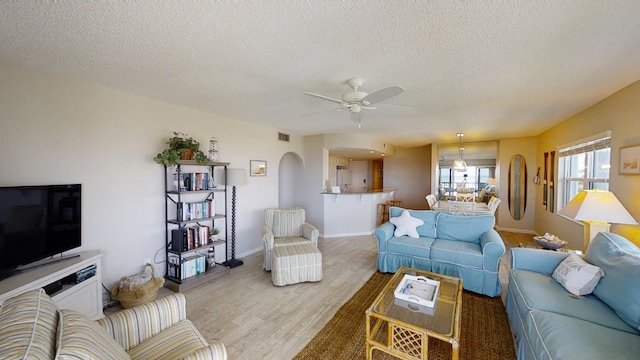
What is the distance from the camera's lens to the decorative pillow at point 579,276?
1845mm

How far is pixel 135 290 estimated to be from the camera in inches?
100

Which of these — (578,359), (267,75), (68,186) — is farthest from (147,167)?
(578,359)

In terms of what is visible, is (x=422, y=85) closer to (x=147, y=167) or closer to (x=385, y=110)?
→ (x=385, y=110)

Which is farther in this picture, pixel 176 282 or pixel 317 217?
pixel 317 217

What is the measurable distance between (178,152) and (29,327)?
8.44ft

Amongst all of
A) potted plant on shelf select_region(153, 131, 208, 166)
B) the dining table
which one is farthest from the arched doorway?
the dining table

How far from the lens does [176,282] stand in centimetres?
308

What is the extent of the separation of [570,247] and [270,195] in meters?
5.20

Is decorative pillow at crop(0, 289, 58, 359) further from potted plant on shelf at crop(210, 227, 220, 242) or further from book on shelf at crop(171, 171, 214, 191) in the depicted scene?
potted plant on shelf at crop(210, 227, 220, 242)

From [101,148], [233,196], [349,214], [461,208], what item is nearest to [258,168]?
[233,196]

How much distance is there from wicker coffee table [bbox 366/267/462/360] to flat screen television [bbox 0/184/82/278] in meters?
2.83

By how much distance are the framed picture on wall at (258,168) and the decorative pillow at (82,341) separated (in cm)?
352

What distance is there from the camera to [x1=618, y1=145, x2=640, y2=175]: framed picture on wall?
7.97ft

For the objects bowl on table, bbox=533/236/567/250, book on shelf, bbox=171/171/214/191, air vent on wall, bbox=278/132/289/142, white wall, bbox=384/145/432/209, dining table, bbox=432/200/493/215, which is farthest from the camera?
white wall, bbox=384/145/432/209
